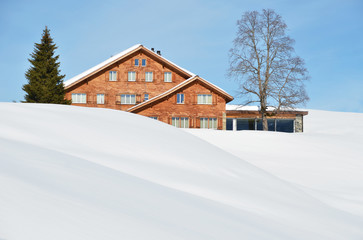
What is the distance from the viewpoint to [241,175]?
6645 millimetres

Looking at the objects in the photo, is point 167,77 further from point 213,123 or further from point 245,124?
point 245,124

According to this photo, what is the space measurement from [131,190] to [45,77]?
31.2 meters

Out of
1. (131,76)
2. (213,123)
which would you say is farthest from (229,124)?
Answer: (131,76)

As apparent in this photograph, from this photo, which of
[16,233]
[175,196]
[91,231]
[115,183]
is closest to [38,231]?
[16,233]

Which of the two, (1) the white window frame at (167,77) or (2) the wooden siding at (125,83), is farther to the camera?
(1) the white window frame at (167,77)

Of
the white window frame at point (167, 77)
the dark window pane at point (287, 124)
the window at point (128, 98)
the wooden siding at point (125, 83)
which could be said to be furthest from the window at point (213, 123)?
the dark window pane at point (287, 124)

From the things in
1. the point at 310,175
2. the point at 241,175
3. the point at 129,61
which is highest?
the point at 129,61

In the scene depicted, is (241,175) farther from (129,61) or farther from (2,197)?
(129,61)

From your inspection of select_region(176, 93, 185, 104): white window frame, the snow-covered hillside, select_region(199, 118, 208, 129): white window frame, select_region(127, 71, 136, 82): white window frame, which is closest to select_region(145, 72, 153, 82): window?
select_region(127, 71, 136, 82): white window frame

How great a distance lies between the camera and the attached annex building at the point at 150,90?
30844 mm

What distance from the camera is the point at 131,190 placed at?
3.71 m

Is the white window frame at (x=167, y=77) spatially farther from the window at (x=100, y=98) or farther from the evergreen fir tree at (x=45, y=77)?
the evergreen fir tree at (x=45, y=77)

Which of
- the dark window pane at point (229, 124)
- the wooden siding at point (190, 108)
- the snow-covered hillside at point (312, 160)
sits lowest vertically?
the snow-covered hillside at point (312, 160)

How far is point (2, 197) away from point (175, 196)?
2133 millimetres
